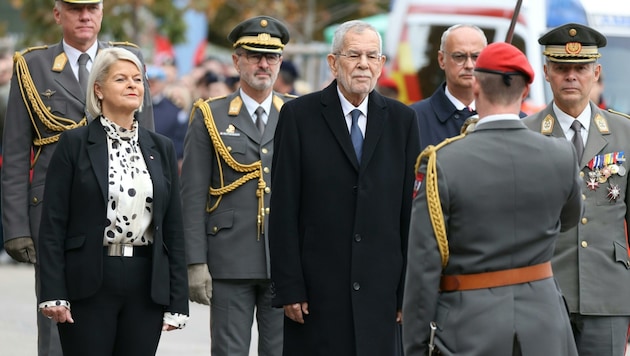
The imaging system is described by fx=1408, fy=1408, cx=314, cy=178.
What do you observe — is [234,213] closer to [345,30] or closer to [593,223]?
[345,30]

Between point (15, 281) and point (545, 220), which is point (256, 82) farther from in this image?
point (15, 281)

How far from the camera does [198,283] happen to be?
777cm

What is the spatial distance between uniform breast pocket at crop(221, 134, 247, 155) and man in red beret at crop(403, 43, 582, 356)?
247 cm

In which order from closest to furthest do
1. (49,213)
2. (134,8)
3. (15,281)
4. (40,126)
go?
1. (49,213)
2. (40,126)
3. (15,281)
4. (134,8)

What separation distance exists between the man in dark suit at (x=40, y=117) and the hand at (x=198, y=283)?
30.9 inches

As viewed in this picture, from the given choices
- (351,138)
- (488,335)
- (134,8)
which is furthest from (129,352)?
(134,8)

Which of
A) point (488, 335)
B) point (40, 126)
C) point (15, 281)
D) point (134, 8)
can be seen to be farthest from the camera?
point (134, 8)

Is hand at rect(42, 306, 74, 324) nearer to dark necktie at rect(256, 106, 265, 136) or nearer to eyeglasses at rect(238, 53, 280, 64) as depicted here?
dark necktie at rect(256, 106, 265, 136)

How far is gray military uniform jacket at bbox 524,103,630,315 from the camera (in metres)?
6.91

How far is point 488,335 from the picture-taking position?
546 cm

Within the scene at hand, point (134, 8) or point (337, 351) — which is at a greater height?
point (134, 8)

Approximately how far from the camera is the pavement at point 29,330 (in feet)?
35.3

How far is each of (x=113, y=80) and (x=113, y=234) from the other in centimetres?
76

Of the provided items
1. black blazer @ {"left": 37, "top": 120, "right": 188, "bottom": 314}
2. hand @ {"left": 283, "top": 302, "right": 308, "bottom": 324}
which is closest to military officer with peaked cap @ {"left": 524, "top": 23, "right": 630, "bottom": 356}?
hand @ {"left": 283, "top": 302, "right": 308, "bottom": 324}
